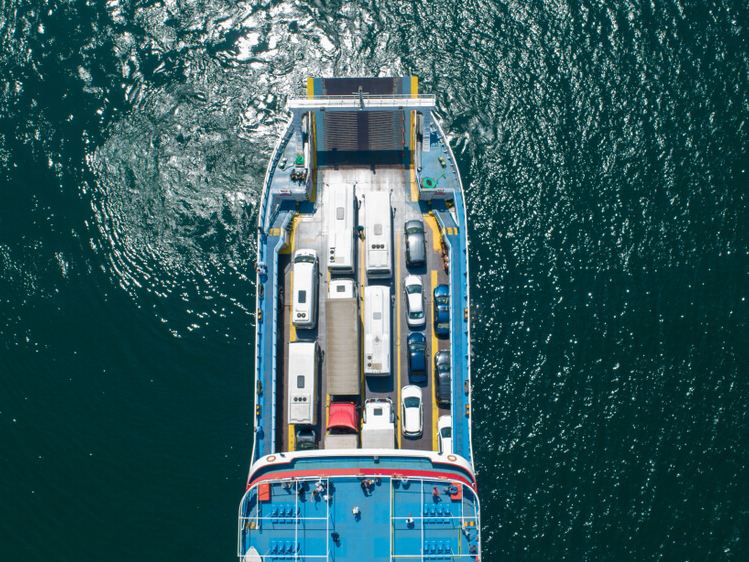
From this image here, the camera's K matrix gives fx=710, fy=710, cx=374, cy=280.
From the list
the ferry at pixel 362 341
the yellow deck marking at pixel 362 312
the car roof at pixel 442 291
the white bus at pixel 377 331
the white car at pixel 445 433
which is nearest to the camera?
the ferry at pixel 362 341

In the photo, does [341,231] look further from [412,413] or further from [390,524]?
[390,524]

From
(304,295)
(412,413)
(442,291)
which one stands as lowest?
(412,413)

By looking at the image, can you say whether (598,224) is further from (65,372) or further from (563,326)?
(65,372)

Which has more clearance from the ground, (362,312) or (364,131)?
(364,131)

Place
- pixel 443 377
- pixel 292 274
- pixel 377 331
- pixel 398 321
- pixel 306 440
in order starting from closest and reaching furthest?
pixel 306 440 → pixel 377 331 → pixel 443 377 → pixel 398 321 → pixel 292 274

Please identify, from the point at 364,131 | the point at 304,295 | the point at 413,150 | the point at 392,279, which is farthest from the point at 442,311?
the point at 364,131

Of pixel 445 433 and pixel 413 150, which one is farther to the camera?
pixel 413 150

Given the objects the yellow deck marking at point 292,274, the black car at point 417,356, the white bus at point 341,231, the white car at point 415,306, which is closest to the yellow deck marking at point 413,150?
the white bus at point 341,231

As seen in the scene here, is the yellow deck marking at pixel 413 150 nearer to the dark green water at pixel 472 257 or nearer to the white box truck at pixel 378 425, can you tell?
the dark green water at pixel 472 257
